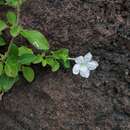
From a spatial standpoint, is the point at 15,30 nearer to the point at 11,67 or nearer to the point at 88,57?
the point at 11,67

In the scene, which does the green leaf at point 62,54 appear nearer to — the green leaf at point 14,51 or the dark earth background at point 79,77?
the dark earth background at point 79,77

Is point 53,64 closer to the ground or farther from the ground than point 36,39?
Result: closer to the ground

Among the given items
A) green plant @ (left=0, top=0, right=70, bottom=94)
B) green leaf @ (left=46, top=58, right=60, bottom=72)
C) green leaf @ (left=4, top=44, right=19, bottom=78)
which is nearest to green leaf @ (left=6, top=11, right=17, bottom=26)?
green plant @ (left=0, top=0, right=70, bottom=94)

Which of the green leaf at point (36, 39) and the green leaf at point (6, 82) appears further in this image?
the green leaf at point (6, 82)

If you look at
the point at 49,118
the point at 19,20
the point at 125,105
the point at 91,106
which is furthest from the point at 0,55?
Answer: the point at 125,105

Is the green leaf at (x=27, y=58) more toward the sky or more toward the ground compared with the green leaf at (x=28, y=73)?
more toward the sky

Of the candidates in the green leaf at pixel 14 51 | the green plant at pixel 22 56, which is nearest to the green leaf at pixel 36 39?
the green plant at pixel 22 56

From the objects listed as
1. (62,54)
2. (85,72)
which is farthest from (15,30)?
(85,72)
